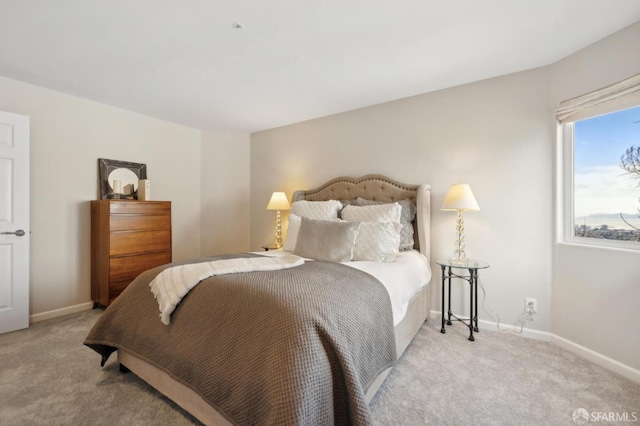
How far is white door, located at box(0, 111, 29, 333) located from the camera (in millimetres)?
2488

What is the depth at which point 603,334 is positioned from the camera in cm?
201

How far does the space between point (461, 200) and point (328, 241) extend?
1.19 metres

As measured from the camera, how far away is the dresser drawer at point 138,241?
296cm

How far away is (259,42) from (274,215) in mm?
2481

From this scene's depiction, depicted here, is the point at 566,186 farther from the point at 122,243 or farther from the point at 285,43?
the point at 122,243

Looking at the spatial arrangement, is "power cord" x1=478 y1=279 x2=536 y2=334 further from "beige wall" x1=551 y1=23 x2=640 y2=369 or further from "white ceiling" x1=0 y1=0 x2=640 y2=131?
"white ceiling" x1=0 y1=0 x2=640 y2=131

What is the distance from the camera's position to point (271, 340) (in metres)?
1.12

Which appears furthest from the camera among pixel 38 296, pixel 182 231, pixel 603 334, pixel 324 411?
pixel 182 231

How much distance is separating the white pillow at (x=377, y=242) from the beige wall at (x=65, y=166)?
9.69 ft

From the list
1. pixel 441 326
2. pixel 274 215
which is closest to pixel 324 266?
pixel 441 326

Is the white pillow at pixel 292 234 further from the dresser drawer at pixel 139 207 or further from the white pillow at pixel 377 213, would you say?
the dresser drawer at pixel 139 207

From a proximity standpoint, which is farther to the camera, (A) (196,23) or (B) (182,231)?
(B) (182,231)

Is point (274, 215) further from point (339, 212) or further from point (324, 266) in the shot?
point (324, 266)

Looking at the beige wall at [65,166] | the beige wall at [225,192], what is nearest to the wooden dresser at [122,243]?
the beige wall at [65,166]
